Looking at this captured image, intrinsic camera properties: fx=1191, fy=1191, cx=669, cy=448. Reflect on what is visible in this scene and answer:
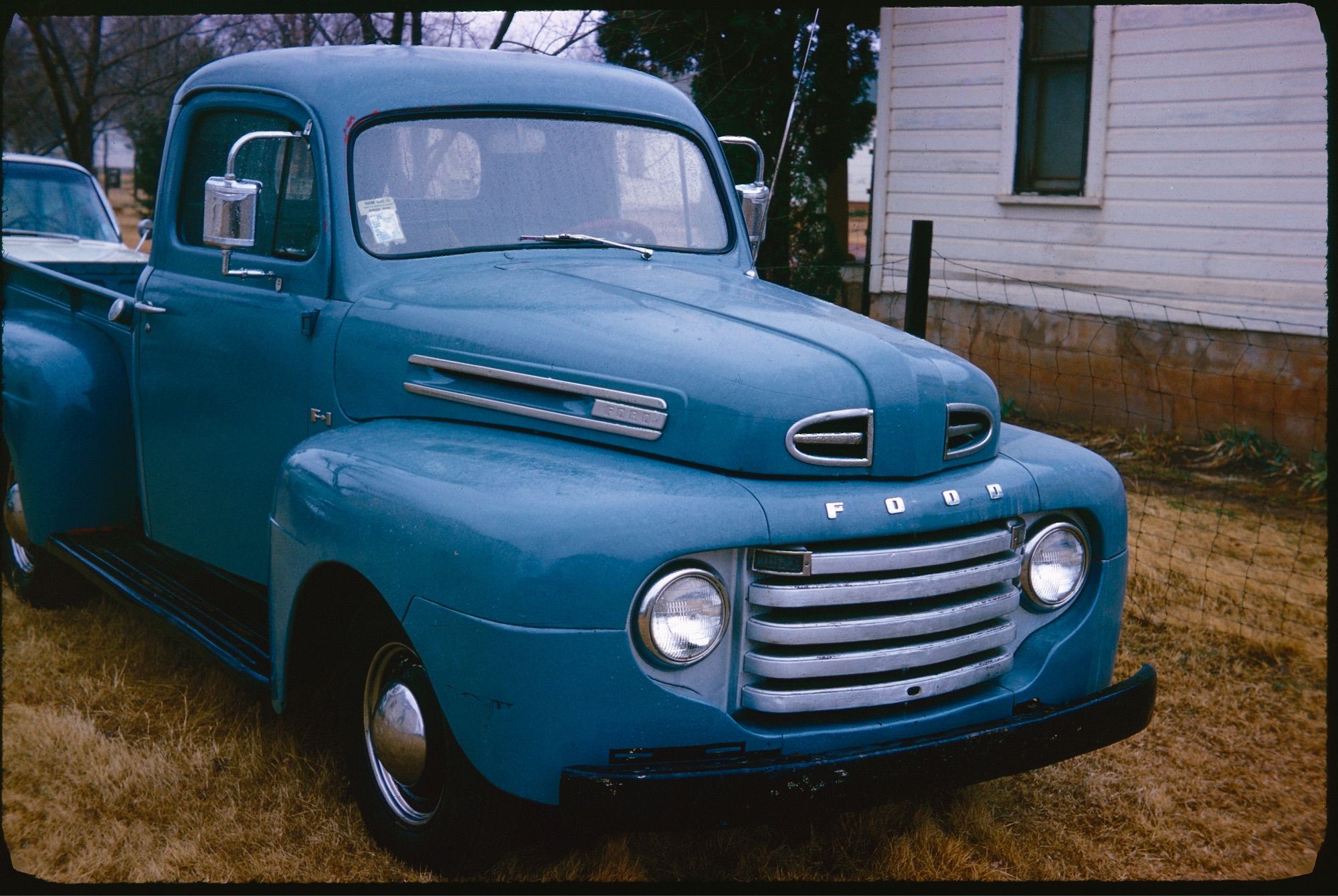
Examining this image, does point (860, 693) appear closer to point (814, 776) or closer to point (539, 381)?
point (814, 776)

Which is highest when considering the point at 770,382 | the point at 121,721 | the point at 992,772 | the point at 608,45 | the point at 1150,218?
the point at 608,45

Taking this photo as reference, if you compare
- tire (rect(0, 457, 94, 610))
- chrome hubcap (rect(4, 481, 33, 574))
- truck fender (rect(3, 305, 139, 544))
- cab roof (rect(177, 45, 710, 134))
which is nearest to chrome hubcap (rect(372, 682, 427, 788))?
cab roof (rect(177, 45, 710, 134))

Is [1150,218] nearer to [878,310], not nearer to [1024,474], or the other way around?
[878,310]

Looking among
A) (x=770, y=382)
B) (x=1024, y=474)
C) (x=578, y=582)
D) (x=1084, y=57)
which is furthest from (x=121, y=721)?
(x=1084, y=57)

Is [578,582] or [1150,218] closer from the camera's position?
[578,582]

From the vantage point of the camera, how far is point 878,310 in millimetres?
9781

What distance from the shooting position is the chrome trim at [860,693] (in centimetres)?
248

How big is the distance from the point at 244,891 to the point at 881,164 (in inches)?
322

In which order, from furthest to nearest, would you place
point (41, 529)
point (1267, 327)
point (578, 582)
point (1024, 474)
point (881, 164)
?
point (881, 164) → point (1267, 327) → point (41, 529) → point (1024, 474) → point (578, 582)

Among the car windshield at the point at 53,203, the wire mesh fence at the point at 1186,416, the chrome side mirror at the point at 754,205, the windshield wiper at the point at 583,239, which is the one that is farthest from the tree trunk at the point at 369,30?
the windshield wiper at the point at 583,239

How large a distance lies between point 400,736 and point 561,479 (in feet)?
2.42

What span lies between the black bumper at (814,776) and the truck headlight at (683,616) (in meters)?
0.22

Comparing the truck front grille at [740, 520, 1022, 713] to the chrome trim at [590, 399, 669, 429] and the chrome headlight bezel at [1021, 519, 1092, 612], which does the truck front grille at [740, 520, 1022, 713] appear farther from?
the chrome trim at [590, 399, 669, 429]

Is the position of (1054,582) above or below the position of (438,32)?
below
